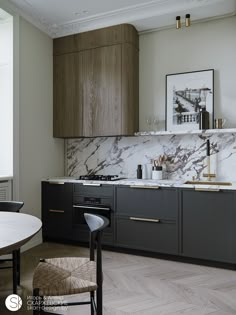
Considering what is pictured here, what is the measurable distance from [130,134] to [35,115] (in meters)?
1.30

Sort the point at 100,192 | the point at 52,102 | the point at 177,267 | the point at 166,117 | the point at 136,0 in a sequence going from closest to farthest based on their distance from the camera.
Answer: the point at 177,267, the point at 136,0, the point at 100,192, the point at 166,117, the point at 52,102

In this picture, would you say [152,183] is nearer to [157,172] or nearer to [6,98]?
[157,172]

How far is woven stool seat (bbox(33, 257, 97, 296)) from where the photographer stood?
155 centimetres

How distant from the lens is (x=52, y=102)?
13.7ft

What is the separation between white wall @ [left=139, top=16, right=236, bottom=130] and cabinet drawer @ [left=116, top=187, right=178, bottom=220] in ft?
3.46

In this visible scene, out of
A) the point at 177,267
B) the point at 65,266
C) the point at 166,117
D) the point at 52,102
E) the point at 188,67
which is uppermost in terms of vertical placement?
the point at 188,67

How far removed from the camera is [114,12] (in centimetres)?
358

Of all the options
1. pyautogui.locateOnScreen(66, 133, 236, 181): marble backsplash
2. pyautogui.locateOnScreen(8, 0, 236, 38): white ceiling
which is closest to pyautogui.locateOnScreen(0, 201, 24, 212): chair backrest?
pyautogui.locateOnScreen(66, 133, 236, 181): marble backsplash

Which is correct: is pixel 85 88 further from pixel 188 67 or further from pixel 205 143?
pixel 205 143

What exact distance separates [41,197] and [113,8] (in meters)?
2.63

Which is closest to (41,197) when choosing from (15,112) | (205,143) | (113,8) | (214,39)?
(15,112)

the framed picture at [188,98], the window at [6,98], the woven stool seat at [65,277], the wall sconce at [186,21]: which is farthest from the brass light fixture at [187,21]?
the woven stool seat at [65,277]

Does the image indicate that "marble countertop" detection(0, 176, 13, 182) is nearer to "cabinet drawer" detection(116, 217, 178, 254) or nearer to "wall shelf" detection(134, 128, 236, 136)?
"cabinet drawer" detection(116, 217, 178, 254)

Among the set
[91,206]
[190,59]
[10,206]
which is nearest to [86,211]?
[91,206]
